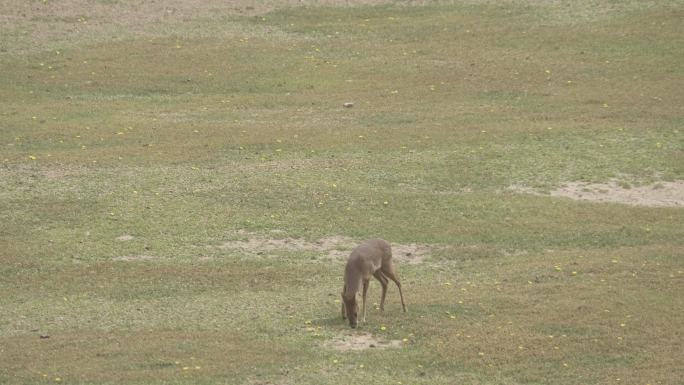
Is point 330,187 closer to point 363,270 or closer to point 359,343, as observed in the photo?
point 363,270

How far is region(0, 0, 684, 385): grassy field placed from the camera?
1853 centimetres

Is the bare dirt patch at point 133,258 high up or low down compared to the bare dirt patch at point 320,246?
up

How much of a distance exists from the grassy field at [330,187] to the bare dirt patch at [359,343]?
18cm

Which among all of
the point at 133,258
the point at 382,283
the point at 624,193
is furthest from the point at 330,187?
the point at 382,283

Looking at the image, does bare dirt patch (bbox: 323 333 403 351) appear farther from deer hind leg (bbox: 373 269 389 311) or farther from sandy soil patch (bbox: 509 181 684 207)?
sandy soil patch (bbox: 509 181 684 207)

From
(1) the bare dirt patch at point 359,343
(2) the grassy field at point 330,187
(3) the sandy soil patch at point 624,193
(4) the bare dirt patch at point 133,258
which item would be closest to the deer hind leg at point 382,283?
(2) the grassy field at point 330,187

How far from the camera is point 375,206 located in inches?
1050

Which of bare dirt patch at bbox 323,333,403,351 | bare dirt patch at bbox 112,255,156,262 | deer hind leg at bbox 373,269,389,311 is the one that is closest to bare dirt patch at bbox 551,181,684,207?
deer hind leg at bbox 373,269,389,311

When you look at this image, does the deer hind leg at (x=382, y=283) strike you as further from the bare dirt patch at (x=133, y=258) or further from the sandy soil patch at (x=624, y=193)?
the sandy soil patch at (x=624, y=193)

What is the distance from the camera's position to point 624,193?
2841cm

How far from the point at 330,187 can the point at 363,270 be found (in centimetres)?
878

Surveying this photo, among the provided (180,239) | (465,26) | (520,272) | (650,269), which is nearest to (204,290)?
(180,239)

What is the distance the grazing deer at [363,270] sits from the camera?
19.2 metres

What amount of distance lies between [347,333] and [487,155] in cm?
1247
